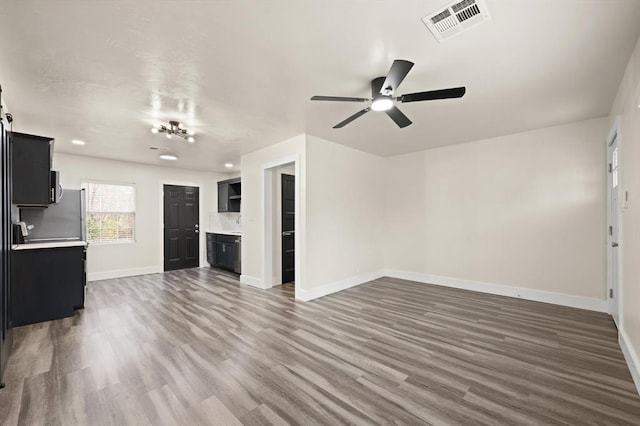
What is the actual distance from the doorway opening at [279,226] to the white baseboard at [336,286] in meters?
0.49

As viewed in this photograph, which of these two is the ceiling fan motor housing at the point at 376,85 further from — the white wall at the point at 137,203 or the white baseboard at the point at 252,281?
the white wall at the point at 137,203

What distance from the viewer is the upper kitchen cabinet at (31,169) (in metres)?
3.38

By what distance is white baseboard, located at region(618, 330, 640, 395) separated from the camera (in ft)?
6.95

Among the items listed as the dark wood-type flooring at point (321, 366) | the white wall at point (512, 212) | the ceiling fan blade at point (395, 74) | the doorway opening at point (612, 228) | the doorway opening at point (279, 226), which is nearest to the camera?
the dark wood-type flooring at point (321, 366)

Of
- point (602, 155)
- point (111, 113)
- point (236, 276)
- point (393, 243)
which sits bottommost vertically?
point (236, 276)

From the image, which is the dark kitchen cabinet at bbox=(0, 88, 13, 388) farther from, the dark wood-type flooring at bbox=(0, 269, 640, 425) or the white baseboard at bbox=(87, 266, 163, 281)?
the white baseboard at bbox=(87, 266, 163, 281)

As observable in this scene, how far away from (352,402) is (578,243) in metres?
4.09

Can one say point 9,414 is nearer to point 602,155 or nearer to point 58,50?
point 58,50

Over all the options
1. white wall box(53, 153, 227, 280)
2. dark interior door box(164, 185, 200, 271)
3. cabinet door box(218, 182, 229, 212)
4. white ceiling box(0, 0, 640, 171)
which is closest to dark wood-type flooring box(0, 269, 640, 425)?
white wall box(53, 153, 227, 280)

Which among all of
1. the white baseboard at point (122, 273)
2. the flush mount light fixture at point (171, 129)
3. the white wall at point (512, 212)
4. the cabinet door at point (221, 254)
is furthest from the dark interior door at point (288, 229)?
the white baseboard at point (122, 273)

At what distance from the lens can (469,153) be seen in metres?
4.93

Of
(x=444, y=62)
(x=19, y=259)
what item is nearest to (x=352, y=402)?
(x=444, y=62)

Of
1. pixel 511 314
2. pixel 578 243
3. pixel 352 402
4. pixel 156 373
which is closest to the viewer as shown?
pixel 352 402

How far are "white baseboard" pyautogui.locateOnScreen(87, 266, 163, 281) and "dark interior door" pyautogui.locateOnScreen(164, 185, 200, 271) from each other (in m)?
0.29
